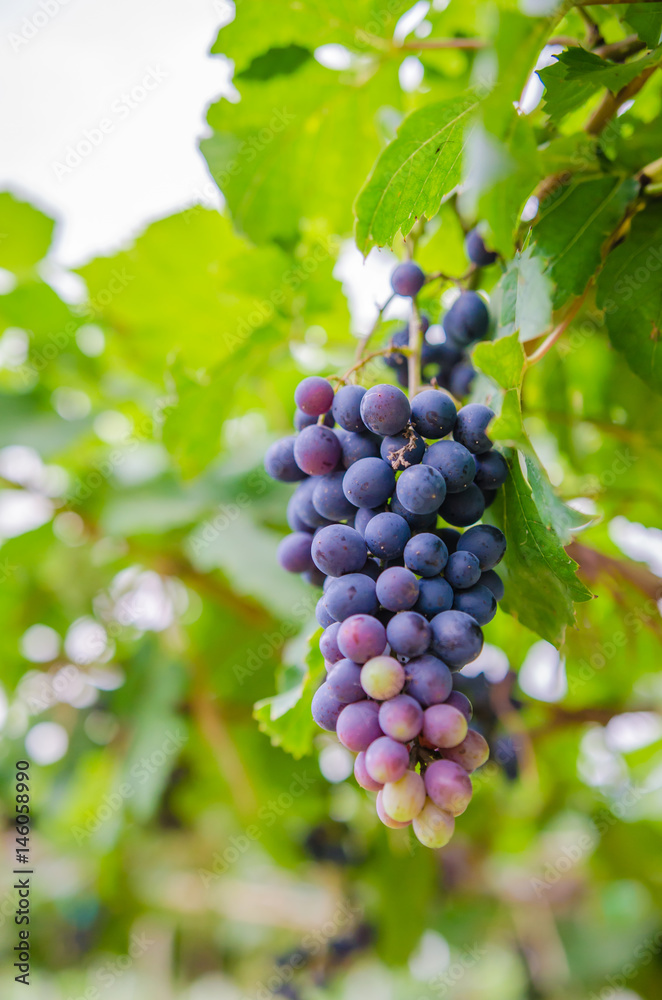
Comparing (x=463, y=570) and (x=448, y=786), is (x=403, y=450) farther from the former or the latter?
(x=448, y=786)

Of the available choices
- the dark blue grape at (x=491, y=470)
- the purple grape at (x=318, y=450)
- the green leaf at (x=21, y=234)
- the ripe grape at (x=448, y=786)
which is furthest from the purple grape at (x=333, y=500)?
the green leaf at (x=21, y=234)

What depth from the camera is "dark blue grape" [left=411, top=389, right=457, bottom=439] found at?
550 mm

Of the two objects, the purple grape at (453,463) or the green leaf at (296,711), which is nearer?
the purple grape at (453,463)

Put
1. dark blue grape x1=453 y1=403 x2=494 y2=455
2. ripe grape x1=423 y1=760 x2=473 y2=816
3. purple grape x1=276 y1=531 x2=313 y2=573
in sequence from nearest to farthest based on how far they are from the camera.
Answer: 1. ripe grape x1=423 y1=760 x2=473 y2=816
2. dark blue grape x1=453 y1=403 x2=494 y2=455
3. purple grape x1=276 y1=531 x2=313 y2=573

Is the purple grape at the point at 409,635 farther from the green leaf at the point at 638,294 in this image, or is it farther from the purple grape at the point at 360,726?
the green leaf at the point at 638,294

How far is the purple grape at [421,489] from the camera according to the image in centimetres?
50

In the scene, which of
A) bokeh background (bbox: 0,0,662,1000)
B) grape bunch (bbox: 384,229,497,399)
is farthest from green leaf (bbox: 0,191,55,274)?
grape bunch (bbox: 384,229,497,399)

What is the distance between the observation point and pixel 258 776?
164 cm

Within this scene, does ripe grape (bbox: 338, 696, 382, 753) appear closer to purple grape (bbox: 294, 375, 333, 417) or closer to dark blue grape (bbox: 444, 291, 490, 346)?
purple grape (bbox: 294, 375, 333, 417)

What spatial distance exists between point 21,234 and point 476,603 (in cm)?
140

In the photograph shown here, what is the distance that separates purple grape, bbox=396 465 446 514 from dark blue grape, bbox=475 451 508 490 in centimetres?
7

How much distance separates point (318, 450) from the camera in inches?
22.4

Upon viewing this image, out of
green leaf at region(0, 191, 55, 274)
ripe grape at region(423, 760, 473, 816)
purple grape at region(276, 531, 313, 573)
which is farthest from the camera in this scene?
green leaf at region(0, 191, 55, 274)

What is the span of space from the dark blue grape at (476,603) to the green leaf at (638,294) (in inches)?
13.0
